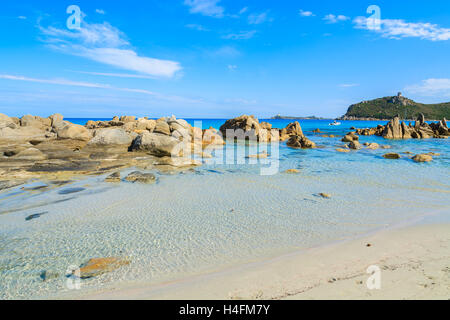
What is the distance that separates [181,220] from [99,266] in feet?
8.72

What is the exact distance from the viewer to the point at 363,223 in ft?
22.1

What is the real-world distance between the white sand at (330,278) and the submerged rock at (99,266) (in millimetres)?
611

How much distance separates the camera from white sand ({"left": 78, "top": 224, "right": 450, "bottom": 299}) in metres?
3.75

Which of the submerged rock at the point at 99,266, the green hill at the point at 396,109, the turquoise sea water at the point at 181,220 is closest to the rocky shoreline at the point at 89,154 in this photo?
the turquoise sea water at the point at 181,220

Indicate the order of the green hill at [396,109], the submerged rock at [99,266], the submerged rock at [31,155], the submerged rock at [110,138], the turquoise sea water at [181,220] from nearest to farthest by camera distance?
the submerged rock at [99,266]
the turquoise sea water at [181,220]
the submerged rock at [31,155]
the submerged rock at [110,138]
the green hill at [396,109]

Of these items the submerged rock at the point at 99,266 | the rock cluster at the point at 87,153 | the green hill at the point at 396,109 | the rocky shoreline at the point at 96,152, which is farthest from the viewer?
the green hill at the point at 396,109

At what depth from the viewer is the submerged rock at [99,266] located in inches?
171

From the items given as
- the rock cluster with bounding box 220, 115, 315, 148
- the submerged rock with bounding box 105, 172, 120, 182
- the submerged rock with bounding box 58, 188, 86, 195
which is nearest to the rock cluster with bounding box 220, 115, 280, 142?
the rock cluster with bounding box 220, 115, 315, 148

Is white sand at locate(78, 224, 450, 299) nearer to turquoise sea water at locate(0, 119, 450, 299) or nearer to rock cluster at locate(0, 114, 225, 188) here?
turquoise sea water at locate(0, 119, 450, 299)

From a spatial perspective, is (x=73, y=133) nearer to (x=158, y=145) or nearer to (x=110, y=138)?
(x=110, y=138)

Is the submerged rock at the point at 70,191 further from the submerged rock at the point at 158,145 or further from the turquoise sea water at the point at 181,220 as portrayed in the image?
the submerged rock at the point at 158,145

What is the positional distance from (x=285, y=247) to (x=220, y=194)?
466cm

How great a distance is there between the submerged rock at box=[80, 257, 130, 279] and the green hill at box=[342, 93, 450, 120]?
155 meters
